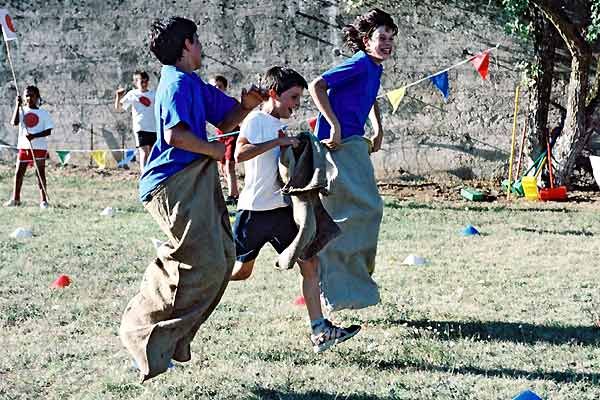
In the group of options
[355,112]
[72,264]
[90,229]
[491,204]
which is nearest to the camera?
[355,112]

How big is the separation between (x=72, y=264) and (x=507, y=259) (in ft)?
12.1

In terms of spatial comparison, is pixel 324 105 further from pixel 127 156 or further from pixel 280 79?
pixel 127 156

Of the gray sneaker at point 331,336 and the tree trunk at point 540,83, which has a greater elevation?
the tree trunk at point 540,83

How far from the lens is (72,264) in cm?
761

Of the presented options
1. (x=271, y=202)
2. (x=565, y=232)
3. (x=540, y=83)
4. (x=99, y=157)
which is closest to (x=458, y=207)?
(x=565, y=232)

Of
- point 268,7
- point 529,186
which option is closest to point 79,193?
point 268,7

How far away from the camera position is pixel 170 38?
4180 mm

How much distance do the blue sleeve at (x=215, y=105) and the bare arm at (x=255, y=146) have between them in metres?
0.37

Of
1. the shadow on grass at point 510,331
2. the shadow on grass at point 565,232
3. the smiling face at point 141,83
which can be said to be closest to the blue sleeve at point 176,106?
the shadow on grass at point 510,331

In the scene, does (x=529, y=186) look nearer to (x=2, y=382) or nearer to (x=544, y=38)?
(x=544, y=38)

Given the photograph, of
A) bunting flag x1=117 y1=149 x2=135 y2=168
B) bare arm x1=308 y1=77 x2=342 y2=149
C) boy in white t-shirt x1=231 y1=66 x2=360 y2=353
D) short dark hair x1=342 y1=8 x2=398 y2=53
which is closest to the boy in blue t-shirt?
boy in white t-shirt x1=231 y1=66 x2=360 y2=353

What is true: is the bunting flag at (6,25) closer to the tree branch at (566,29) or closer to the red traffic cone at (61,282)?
the red traffic cone at (61,282)

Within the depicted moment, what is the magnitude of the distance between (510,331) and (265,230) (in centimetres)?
159

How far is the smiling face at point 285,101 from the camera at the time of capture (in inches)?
199
